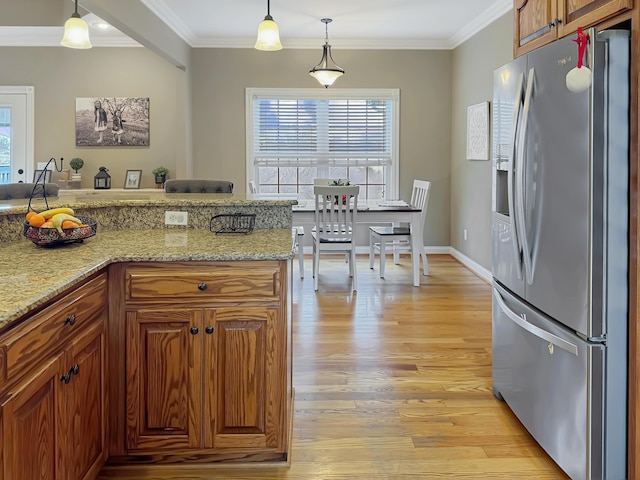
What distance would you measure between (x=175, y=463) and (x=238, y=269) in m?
0.80

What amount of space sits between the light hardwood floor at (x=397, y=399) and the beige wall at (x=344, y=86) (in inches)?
99.2

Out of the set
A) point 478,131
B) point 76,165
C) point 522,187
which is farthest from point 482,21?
point 76,165

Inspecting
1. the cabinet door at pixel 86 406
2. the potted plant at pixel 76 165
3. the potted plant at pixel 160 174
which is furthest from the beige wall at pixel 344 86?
the cabinet door at pixel 86 406

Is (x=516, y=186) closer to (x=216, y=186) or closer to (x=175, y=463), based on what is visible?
(x=175, y=463)

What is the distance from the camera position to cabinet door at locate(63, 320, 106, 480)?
1.70 m

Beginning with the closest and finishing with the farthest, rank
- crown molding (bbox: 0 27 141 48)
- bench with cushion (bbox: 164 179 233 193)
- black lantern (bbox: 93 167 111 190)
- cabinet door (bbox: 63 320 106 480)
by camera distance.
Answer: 1. cabinet door (bbox: 63 320 106 480)
2. bench with cushion (bbox: 164 179 233 193)
3. crown molding (bbox: 0 27 141 48)
4. black lantern (bbox: 93 167 111 190)

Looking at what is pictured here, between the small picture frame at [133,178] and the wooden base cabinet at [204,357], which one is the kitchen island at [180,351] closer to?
the wooden base cabinet at [204,357]

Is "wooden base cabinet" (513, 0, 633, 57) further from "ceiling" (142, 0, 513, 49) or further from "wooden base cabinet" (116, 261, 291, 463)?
"ceiling" (142, 0, 513, 49)

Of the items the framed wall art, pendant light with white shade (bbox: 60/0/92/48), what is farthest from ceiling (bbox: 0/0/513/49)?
pendant light with white shade (bbox: 60/0/92/48)

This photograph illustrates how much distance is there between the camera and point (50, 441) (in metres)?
1.57

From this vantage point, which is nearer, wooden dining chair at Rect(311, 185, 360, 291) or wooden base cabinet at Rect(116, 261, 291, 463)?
wooden base cabinet at Rect(116, 261, 291, 463)

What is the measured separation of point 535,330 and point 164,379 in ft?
4.65

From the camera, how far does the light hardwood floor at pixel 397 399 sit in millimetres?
2146

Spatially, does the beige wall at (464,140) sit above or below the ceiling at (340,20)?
below
